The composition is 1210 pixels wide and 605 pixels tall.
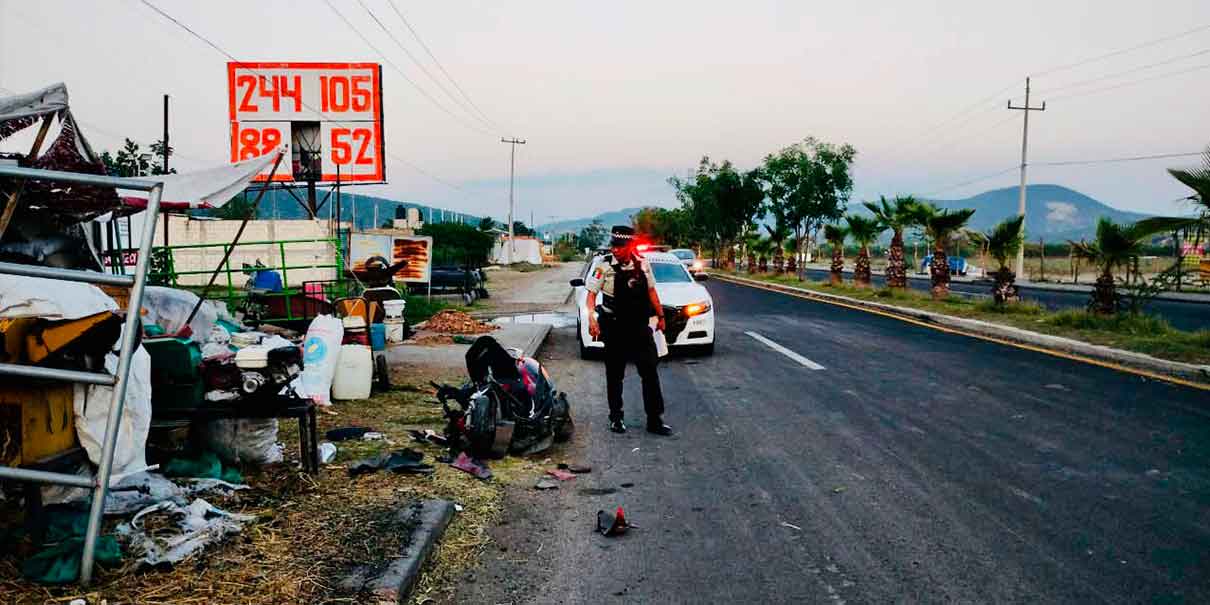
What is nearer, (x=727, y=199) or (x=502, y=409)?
(x=502, y=409)

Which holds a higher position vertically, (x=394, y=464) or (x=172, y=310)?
(x=172, y=310)

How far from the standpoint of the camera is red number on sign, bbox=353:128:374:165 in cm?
2752

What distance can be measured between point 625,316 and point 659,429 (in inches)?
43.3

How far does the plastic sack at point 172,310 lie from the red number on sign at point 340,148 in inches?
772

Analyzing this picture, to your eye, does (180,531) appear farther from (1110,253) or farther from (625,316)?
(1110,253)

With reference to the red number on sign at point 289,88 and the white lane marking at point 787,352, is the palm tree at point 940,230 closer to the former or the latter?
the white lane marking at point 787,352

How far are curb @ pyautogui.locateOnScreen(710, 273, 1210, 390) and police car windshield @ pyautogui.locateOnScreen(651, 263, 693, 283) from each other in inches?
212

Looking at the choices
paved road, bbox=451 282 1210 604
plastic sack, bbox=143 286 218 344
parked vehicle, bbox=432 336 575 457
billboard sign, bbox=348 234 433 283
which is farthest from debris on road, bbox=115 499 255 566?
billboard sign, bbox=348 234 433 283

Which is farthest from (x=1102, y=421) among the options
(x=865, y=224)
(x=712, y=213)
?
(x=712, y=213)

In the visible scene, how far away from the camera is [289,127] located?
1077 inches

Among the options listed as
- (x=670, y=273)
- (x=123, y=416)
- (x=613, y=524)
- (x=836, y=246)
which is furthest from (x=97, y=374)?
(x=836, y=246)

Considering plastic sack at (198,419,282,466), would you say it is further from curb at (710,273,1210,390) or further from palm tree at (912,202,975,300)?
palm tree at (912,202,975,300)

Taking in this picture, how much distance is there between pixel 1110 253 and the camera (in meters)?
15.6

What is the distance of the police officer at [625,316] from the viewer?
7.26 m
